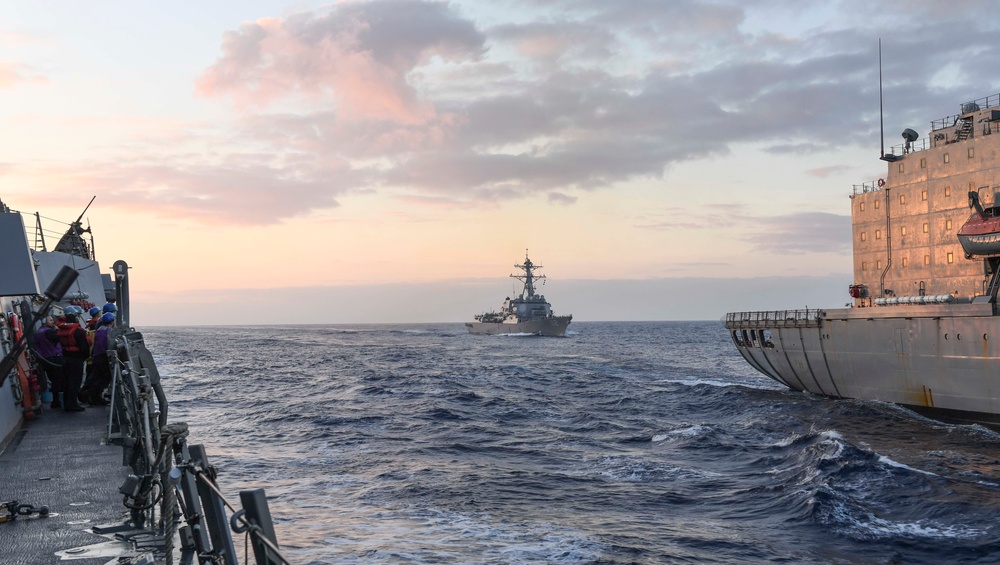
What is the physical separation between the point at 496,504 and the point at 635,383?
Result: 107 feet

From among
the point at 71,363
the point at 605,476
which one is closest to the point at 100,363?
the point at 71,363

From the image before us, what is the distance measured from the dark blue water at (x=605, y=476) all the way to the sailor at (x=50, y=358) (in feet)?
14.4

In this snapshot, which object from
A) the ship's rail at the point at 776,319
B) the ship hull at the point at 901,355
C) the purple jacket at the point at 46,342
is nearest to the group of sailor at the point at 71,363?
the purple jacket at the point at 46,342

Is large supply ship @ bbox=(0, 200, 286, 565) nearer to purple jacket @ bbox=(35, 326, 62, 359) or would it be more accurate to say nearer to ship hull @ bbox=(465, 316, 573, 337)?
purple jacket @ bbox=(35, 326, 62, 359)

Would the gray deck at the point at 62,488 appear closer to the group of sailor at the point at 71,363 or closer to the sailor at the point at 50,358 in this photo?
the group of sailor at the point at 71,363

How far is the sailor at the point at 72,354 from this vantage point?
14.2 meters

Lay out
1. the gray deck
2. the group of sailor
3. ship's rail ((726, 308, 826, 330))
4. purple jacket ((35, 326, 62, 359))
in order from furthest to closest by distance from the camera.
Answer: ship's rail ((726, 308, 826, 330)) → purple jacket ((35, 326, 62, 359)) → the group of sailor → the gray deck

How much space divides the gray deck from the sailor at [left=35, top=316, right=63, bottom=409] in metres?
1.44

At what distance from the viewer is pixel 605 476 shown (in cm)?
1961

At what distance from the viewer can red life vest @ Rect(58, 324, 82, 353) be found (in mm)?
14188

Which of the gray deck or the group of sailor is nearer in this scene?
the gray deck

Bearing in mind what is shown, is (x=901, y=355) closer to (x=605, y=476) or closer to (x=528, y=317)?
Answer: (x=605, y=476)

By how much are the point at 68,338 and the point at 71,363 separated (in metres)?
0.88

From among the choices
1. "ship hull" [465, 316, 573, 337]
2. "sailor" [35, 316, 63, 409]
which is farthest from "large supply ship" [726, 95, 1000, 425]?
"ship hull" [465, 316, 573, 337]
